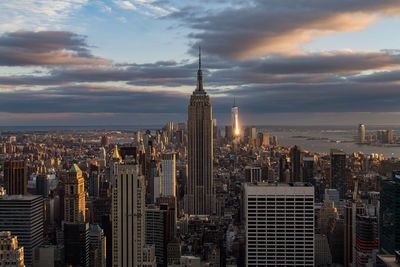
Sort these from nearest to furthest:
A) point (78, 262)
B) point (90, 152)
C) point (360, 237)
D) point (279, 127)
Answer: point (360, 237) → point (78, 262) → point (90, 152) → point (279, 127)

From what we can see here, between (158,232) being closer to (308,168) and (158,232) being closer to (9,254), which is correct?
(9,254)

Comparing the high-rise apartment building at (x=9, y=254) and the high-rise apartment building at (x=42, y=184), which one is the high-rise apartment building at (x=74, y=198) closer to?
the high-rise apartment building at (x=42, y=184)

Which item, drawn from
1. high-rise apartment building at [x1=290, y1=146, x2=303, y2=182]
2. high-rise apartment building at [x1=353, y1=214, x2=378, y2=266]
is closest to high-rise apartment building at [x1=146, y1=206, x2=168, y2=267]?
high-rise apartment building at [x1=353, y1=214, x2=378, y2=266]

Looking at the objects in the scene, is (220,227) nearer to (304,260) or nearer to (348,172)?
(348,172)

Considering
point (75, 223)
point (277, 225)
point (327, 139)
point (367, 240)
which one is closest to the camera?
point (277, 225)

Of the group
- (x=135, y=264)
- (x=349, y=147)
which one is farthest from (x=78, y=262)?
(x=349, y=147)

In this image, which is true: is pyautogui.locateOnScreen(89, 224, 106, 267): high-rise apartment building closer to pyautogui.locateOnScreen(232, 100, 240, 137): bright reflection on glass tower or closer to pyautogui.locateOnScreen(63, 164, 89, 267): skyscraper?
pyautogui.locateOnScreen(63, 164, 89, 267): skyscraper

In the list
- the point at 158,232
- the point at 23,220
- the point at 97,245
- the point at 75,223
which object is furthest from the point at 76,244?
the point at 158,232
